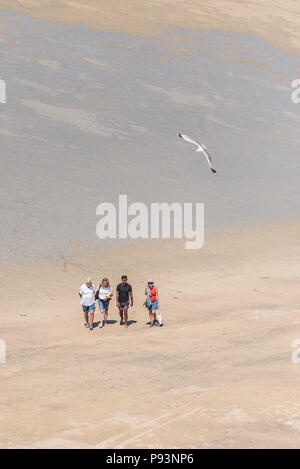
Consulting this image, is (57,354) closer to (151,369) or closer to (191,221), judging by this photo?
(151,369)

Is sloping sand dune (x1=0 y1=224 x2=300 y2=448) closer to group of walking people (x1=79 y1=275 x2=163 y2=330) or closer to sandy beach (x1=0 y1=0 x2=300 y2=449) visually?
sandy beach (x1=0 y1=0 x2=300 y2=449)

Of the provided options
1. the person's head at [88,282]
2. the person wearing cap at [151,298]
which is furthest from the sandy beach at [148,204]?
the person's head at [88,282]

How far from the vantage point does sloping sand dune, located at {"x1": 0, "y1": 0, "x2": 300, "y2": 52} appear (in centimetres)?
5581

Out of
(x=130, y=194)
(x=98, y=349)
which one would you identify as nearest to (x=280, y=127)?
(x=130, y=194)

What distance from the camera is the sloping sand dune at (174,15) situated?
5581 cm

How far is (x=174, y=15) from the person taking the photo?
5947 cm

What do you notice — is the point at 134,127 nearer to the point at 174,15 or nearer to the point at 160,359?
the point at 174,15

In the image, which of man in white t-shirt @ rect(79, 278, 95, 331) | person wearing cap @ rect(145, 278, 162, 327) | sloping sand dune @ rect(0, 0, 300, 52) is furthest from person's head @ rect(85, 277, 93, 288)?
sloping sand dune @ rect(0, 0, 300, 52)

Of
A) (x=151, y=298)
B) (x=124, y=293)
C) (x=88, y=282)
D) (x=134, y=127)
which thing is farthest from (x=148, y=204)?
(x=88, y=282)

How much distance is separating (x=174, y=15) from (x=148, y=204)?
2923 centimetres

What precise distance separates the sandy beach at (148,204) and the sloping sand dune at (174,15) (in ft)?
0.72

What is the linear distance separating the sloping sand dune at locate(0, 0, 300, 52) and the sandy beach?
22 centimetres

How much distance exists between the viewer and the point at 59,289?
82.3 feet
